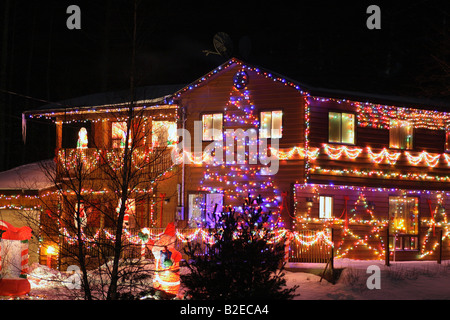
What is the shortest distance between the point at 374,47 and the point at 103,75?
61.8ft

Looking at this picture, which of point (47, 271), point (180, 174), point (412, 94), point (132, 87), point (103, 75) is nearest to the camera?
point (132, 87)

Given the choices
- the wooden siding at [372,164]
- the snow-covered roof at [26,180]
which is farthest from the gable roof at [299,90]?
the snow-covered roof at [26,180]

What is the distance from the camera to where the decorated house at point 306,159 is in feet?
77.2

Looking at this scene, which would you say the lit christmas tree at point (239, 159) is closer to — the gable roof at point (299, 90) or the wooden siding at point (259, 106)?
the wooden siding at point (259, 106)

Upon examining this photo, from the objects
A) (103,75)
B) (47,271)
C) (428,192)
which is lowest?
(47,271)

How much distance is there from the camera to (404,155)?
25.2 metres

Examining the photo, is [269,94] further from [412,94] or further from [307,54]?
[307,54]

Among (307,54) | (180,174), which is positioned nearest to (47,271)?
(180,174)

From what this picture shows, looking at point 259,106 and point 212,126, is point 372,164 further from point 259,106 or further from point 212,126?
point 212,126

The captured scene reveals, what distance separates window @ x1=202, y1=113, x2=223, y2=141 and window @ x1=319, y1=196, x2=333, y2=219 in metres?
4.87

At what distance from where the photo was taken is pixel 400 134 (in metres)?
25.5

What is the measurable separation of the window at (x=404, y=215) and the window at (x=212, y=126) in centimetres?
783

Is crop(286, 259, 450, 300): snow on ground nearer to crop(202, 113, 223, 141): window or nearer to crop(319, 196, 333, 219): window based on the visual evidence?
crop(319, 196, 333, 219): window
